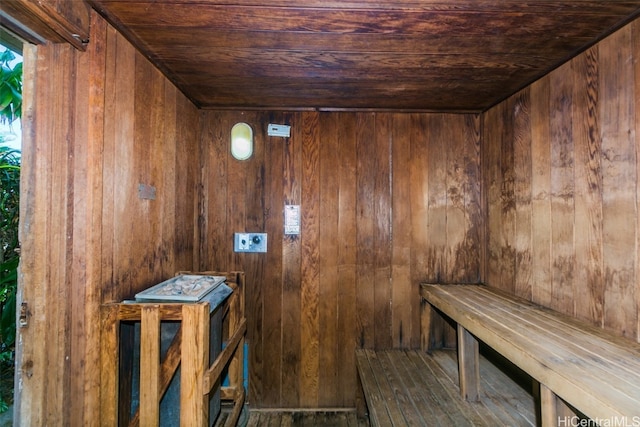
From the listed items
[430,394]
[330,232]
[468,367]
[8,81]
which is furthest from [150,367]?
[8,81]

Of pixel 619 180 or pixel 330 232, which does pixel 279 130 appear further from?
pixel 619 180

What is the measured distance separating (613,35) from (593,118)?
1.10ft

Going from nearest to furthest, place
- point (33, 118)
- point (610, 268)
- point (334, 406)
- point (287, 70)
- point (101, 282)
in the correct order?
point (33, 118) → point (101, 282) → point (610, 268) → point (287, 70) → point (334, 406)

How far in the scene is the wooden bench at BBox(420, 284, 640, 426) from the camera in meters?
0.76

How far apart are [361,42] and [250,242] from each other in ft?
4.73

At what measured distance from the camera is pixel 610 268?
117cm

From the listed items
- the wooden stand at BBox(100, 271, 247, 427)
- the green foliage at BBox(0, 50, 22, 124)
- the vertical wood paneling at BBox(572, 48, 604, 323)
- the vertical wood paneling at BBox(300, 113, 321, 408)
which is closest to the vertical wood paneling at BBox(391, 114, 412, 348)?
the vertical wood paneling at BBox(300, 113, 321, 408)

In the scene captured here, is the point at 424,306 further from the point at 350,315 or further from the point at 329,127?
the point at 329,127

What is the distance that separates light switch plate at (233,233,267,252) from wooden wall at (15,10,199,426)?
0.74 metres

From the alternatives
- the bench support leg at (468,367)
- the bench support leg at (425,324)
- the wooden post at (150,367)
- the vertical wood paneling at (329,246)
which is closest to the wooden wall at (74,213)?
the wooden post at (150,367)

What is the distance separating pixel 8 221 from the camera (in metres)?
1.78

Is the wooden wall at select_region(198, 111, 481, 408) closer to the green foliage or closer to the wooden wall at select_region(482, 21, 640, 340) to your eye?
the wooden wall at select_region(482, 21, 640, 340)

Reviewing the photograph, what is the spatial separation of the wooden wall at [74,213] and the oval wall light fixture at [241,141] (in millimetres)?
743

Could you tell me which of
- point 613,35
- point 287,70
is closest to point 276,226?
point 287,70
